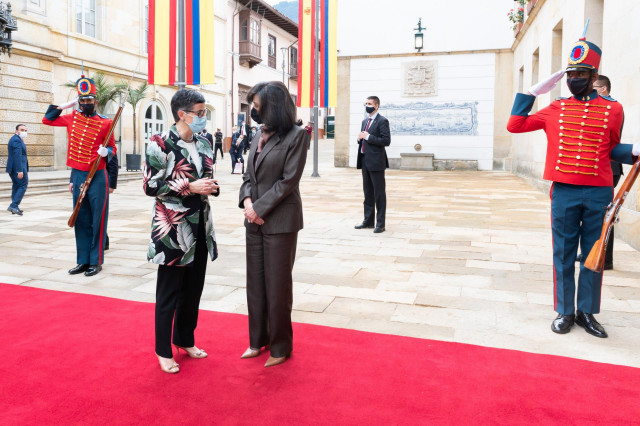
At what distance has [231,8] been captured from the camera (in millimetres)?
32531

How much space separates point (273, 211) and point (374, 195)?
5.12 metres

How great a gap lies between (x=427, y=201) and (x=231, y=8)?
987 inches

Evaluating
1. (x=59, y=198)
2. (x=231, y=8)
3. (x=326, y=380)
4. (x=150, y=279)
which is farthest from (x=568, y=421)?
(x=231, y=8)

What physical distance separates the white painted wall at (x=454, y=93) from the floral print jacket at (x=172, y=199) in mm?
18978

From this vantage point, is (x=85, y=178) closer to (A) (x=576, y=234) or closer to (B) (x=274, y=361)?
(B) (x=274, y=361)

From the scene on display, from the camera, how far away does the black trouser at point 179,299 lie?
3.24m

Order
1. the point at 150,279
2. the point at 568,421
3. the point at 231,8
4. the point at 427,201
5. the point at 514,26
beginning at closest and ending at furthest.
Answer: the point at 568,421 → the point at 150,279 → the point at 427,201 → the point at 514,26 → the point at 231,8

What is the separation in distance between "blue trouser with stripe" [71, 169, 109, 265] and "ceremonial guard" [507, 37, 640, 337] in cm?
403

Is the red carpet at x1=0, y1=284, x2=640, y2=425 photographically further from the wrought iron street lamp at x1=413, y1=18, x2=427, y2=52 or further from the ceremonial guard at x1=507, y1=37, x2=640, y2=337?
the wrought iron street lamp at x1=413, y1=18, x2=427, y2=52

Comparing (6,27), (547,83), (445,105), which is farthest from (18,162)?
(445,105)

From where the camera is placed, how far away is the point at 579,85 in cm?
388

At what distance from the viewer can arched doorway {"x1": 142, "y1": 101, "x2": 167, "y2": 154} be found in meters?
23.3

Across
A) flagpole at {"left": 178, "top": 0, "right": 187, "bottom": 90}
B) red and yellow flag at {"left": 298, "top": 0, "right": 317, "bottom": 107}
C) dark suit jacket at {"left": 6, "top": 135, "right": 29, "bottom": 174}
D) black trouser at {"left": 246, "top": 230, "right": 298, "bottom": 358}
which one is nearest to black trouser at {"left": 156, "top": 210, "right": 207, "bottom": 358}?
black trouser at {"left": 246, "top": 230, "right": 298, "bottom": 358}

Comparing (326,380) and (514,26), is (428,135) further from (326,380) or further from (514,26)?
(326,380)
